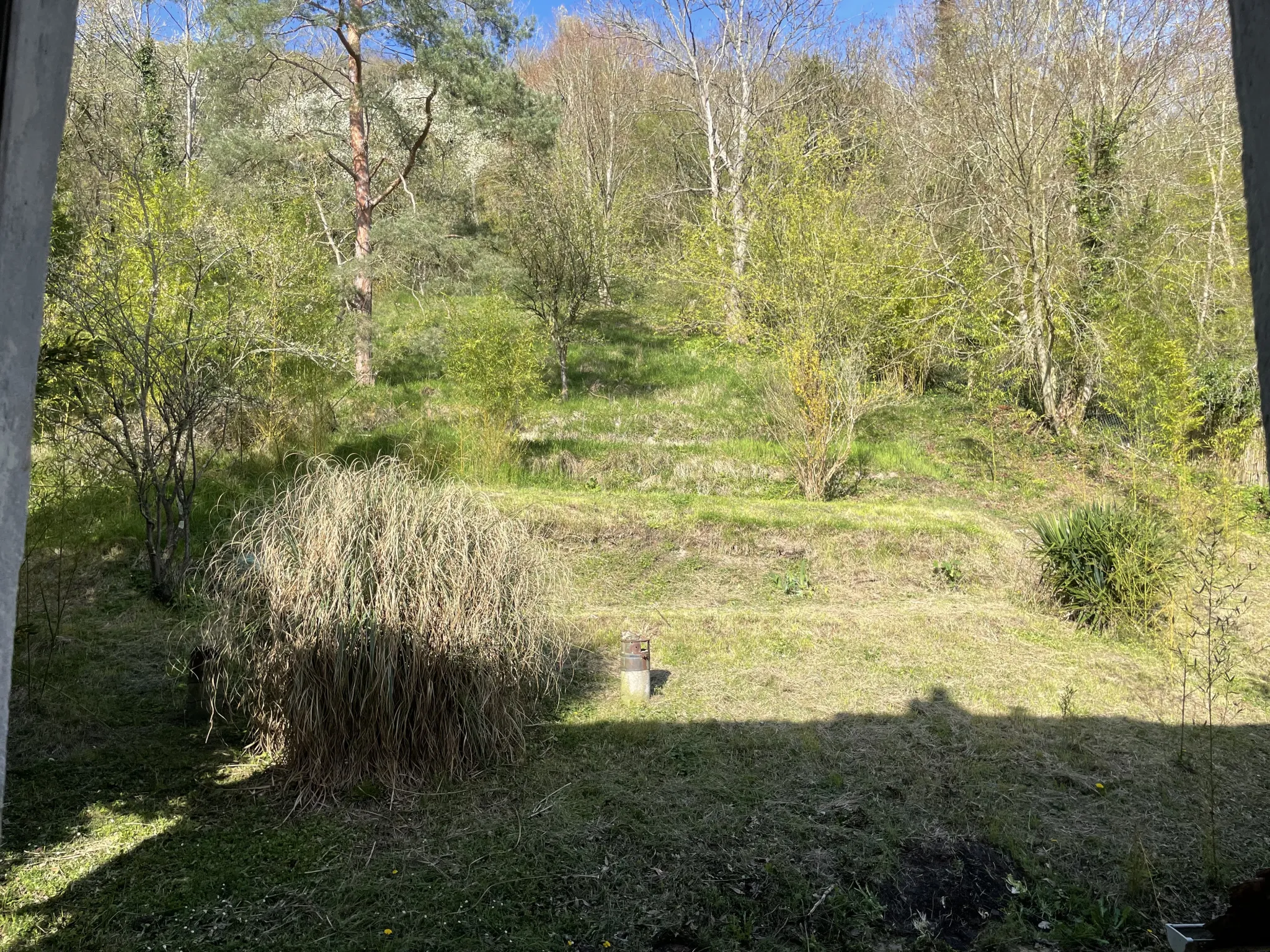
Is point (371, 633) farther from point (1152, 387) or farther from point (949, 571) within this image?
point (1152, 387)

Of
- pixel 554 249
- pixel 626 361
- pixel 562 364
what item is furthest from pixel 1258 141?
pixel 626 361

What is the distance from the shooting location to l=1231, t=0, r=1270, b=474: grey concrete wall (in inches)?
35.8

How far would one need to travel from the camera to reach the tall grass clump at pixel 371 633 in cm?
407

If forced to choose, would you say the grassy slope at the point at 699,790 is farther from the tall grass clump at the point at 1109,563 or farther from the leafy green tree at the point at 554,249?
the leafy green tree at the point at 554,249

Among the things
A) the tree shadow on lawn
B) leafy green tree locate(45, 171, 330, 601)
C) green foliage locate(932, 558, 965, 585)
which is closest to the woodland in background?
leafy green tree locate(45, 171, 330, 601)

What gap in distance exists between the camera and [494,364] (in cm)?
1102

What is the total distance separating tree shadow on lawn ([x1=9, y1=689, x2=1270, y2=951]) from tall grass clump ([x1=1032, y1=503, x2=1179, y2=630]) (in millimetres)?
1988

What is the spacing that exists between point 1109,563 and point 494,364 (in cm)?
721

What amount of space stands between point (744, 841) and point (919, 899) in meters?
0.76

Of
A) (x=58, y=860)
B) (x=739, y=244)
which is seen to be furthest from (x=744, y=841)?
(x=739, y=244)

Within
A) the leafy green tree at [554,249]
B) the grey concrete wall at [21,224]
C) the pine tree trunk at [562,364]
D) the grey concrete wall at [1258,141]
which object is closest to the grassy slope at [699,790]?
the grey concrete wall at [21,224]

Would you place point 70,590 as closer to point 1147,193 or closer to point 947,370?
point 1147,193

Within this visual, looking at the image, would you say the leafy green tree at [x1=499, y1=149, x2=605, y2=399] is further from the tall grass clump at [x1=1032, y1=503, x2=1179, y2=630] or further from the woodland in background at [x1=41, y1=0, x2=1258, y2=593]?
the tall grass clump at [x1=1032, y1=503, x2=1179, y2=630]

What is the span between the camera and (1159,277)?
41.5ft
